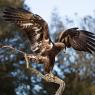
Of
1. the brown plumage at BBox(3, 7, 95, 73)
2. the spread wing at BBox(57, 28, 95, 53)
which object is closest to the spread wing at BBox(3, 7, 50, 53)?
the brown plumage at BBox(3, 7, 95, 73)

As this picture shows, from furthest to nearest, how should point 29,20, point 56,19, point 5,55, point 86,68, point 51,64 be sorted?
point 56,19 < point 86,68 < point 5,55 < point 29,20 < point 51,64

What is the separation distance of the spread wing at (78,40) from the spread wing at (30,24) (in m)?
0.24

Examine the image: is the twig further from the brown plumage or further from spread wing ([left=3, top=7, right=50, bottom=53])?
spread wing ([left=3, top=7, right=50, bottom=53])

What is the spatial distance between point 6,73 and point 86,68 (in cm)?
595

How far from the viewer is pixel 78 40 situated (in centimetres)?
716

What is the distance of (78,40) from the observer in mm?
7160

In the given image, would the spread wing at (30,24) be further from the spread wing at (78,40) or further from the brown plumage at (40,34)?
the spread wing at (78,40)

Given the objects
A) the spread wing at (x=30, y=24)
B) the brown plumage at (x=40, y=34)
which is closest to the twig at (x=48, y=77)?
the brown plumage at (x=40, y=34)

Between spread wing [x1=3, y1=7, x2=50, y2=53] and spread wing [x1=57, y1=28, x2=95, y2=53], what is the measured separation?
242mm

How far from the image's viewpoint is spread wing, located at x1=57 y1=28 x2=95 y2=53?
6.94 metres

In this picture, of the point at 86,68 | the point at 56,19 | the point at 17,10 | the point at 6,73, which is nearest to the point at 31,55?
the point at 17,10

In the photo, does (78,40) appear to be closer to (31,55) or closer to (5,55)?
(31,55)

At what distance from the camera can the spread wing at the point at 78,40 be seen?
22.8 ft

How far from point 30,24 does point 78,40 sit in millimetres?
634
